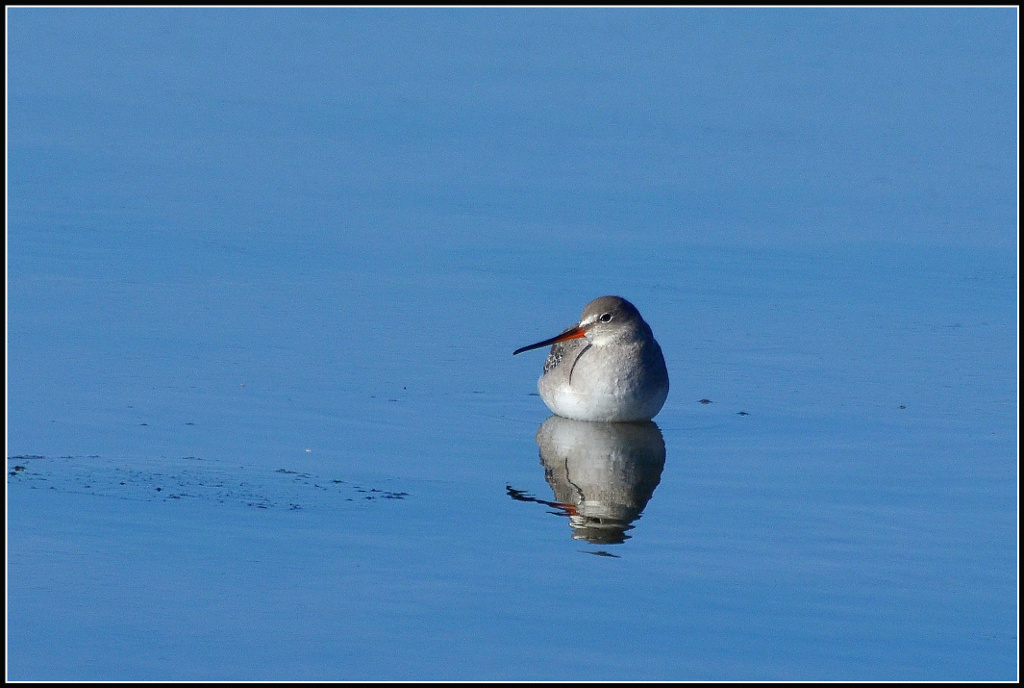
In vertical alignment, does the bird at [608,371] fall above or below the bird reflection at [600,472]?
above

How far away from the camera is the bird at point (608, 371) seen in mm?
9805

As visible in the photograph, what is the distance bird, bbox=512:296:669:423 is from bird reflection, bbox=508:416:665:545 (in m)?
0.11

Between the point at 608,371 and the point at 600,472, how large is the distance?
1018mm

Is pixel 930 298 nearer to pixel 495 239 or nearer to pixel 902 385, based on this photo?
pixel 902 385

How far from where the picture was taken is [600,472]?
8922 mm

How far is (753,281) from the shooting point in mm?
12922

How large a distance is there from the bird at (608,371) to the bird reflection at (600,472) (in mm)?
113

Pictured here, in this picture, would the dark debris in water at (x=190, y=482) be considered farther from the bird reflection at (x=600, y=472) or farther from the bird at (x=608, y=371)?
the bird at (x=608, y=371)

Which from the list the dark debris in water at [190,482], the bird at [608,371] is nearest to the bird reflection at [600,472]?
the bird at [608,371]

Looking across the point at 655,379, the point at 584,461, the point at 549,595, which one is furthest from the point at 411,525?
the point at 655,379

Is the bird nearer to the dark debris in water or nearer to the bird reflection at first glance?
the bird reflection

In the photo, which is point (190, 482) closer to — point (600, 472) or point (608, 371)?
point (600, 472)

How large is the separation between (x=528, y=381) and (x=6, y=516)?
3.99 metres

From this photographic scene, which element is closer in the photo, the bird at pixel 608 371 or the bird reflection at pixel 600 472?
the bird reflection at pixel 600 472
